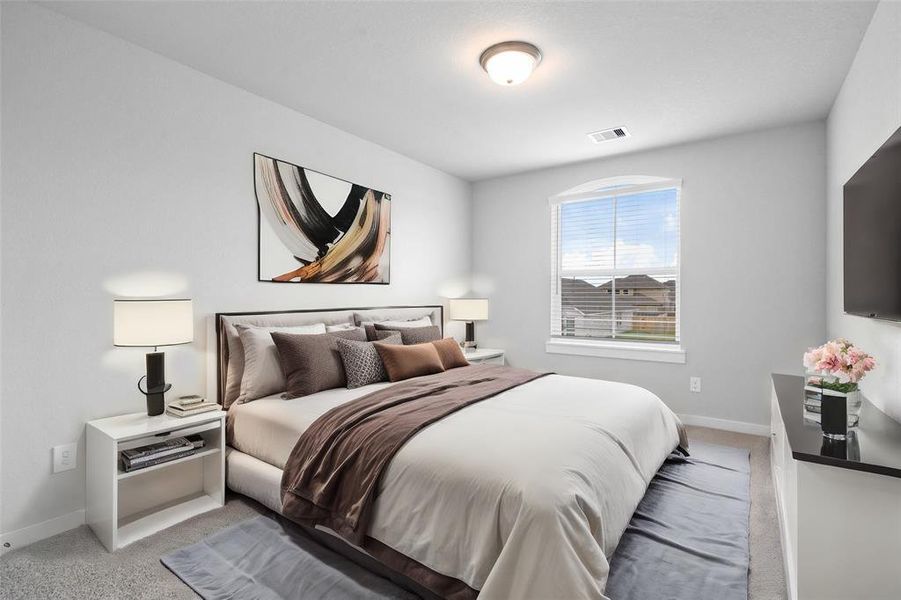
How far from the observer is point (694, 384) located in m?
4.07

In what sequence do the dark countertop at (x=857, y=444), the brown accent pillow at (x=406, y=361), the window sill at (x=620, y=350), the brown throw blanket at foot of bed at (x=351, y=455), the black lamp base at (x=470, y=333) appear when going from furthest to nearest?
the black lamp base at (x=470, y=333)
the window sill at (x=620, y=350)
the brown accent pillow at (x=406, y=361)
the brown throw blanket at foot of bed at (x=351, y=455)
the dark countertop at (x=857, y=444)

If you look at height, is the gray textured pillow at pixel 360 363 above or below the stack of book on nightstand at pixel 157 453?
above

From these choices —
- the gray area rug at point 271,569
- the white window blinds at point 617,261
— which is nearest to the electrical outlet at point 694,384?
the white window blinds at point 617,261

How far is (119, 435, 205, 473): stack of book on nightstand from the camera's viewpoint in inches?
86.9

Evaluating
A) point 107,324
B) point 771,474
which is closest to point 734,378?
point 771,474

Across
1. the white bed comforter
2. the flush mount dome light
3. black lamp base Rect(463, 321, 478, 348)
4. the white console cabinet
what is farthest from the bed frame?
the flush mount dome light

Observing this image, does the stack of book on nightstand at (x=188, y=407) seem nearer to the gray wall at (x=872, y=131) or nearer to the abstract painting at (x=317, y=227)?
the abstract painting at (x=317, y=227)

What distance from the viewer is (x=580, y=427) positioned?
2.09m

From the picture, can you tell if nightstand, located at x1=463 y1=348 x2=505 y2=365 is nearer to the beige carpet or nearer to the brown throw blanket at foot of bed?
the brown throw blanket at foot of bed

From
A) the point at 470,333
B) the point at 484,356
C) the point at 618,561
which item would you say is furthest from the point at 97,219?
the point at 470,333

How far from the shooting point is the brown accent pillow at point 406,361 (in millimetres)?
3127

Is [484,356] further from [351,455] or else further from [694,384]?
[351,455]

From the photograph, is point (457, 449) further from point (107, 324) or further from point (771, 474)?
point (771, 474)

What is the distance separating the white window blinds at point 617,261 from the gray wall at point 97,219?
2.97 metres
